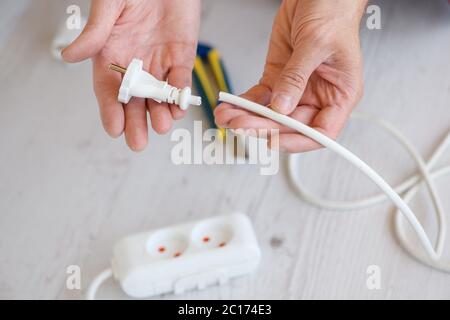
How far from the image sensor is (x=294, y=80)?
0.64m

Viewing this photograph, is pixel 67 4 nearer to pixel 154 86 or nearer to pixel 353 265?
pixel 154 86

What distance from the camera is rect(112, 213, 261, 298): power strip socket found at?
0.74 metres

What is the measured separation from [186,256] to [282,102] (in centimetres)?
25

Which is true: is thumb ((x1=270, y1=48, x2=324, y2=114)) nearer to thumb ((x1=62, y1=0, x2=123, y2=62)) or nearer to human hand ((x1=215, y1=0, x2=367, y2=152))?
human hand ((x1=215, y1=0, x2=367, y2=152))

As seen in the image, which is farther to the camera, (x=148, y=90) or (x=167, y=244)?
(x=167, y=244)

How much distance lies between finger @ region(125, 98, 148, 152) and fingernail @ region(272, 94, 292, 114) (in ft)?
0.50

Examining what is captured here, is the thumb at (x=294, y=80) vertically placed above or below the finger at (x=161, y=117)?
above

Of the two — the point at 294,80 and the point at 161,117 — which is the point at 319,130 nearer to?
the point at 294,80

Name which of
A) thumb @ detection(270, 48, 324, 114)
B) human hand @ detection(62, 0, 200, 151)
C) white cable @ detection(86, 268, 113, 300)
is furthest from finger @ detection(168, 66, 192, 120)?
white cable @ detection(86, 268, 113, 300)

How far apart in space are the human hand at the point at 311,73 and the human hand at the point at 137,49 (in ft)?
0.29

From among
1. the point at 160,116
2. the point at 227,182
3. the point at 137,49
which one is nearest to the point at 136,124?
the point at 160,116

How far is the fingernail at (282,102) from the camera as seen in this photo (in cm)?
62

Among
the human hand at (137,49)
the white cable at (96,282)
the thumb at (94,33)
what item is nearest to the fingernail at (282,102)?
the human hand at (137,49)

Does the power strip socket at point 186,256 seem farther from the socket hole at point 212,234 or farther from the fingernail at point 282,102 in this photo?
the fingernail at point 282,102
